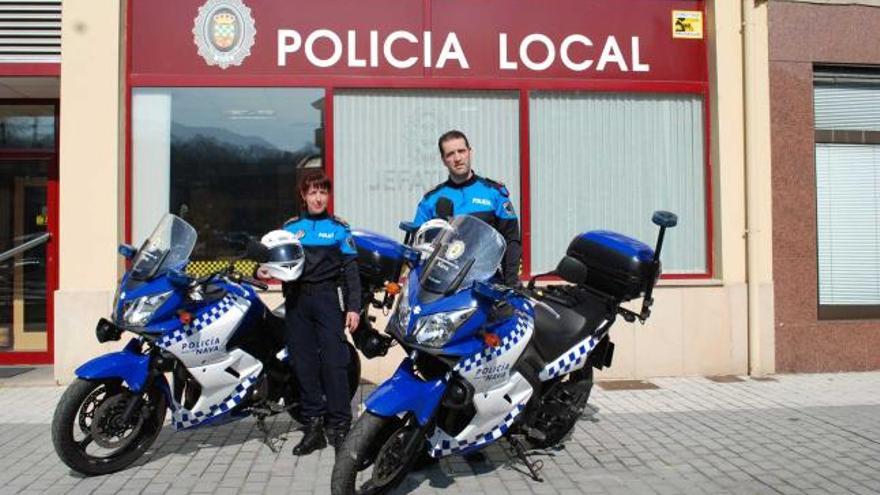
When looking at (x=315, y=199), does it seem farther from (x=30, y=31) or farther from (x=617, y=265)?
(x=30, y=31)

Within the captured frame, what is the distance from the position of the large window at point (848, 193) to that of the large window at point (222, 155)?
516 centimetres

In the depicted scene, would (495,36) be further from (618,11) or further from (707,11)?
(707,11)

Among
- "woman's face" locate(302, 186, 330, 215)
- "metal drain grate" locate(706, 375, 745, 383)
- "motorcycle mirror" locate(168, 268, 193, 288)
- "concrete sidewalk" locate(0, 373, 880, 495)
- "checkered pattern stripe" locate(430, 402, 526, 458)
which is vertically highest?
"woman's face" locate(302, 186, 330, 215)

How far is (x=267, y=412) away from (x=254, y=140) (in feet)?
11.2

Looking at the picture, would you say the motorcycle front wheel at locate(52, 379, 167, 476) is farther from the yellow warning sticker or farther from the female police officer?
the yellow warning sticker

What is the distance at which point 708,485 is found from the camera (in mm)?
4176

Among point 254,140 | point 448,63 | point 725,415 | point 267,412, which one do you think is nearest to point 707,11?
point 448,63

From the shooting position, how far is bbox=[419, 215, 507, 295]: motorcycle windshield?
12.1ft

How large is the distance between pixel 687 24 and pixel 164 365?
610cm

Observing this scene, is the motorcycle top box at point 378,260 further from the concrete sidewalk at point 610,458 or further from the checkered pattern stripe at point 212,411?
the concrete sidewalk at point 610,458

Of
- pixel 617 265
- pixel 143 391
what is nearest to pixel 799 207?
pixel 617 265

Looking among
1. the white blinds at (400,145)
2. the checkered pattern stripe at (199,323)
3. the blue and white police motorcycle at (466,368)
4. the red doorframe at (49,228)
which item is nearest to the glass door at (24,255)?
the red doorframe at (49,228)

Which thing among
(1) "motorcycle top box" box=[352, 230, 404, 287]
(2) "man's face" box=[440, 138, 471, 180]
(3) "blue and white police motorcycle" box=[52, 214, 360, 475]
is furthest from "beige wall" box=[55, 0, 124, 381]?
(2) "man's face" box=[440, 138, 471, 180]

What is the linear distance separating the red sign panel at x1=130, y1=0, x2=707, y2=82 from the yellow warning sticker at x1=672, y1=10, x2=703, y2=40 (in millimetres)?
10
